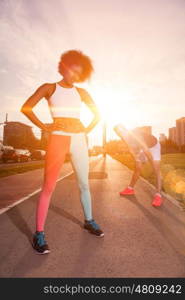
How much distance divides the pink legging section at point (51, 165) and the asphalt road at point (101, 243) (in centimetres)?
42

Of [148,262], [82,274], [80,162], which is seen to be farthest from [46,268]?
[80,162]

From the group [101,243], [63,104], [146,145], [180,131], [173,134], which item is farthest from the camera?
[173,134]

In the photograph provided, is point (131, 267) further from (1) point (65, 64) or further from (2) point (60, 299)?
(1) point (65, 64)

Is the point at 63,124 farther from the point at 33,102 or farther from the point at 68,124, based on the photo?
the point at 33,102

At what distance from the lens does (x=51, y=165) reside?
3475 millimetres

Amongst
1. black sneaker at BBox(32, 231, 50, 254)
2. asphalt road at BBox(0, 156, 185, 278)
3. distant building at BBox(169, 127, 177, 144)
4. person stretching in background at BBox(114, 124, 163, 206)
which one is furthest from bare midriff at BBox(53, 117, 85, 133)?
distant building at BBox(169, 127, 177, 144)

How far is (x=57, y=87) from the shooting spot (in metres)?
3.58

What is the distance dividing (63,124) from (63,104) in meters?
0.27

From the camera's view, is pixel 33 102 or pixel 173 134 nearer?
pixel 33 102

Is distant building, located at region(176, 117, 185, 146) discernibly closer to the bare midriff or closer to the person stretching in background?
the person stretching in background

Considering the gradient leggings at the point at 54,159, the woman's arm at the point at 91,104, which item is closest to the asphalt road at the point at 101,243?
the gradient leggings at the point at 54,159

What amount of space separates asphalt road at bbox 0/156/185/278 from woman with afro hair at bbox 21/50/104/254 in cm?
35

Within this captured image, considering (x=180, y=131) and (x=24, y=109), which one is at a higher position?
(x=180, y=131)

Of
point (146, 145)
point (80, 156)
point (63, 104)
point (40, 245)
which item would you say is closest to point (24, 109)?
point (63, 104)
